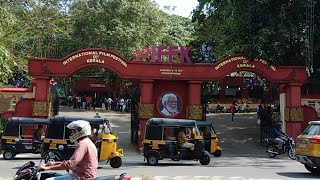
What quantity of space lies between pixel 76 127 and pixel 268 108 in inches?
857

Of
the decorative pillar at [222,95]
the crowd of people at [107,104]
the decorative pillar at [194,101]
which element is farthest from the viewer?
the decorative pillar at [222,95]

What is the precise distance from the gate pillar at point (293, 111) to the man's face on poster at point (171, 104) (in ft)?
19.1

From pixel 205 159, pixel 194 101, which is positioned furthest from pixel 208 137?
pixel 194 101

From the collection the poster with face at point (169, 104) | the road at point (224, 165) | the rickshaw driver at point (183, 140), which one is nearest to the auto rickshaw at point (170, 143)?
the rickshaw driver at point (183, 140)

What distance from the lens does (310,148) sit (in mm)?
13570

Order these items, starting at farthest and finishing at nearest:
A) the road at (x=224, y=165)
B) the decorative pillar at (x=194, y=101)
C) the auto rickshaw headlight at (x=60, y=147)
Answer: the decorative pillar at (x=194, y=101)
the auto rickshaw headlight at (x=60, y=147)
the road at (x=224, y=165)

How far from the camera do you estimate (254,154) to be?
2158 centimetres

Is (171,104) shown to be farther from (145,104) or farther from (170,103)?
(145,104)

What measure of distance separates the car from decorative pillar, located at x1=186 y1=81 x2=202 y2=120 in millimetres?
8585

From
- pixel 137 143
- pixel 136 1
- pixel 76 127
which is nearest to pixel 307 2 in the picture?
pixel 137 143

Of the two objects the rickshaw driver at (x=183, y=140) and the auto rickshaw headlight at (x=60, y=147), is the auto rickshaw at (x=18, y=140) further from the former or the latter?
the rickshaw driver at (x=183, y=140)

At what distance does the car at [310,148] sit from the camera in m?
Result: 13.4

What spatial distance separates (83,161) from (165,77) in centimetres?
1652

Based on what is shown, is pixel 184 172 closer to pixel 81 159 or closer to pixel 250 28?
pixel 81 159
